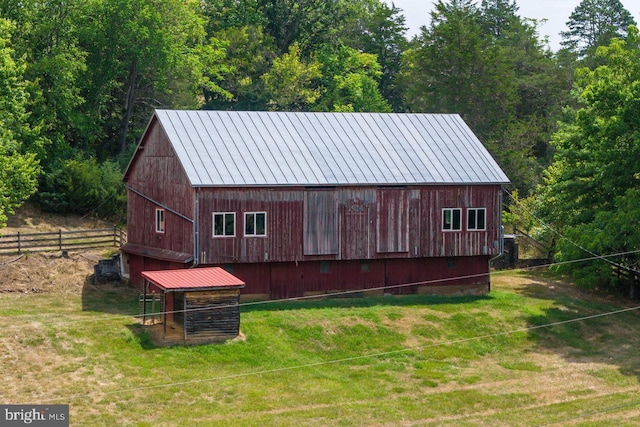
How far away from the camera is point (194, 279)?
141 ft

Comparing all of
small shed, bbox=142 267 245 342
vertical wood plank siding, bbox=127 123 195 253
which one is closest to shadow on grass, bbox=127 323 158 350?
small shed, bbox=142 267 245 342

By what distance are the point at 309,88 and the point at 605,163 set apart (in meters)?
39.2

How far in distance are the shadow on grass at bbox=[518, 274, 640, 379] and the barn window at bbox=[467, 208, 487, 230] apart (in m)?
4.75

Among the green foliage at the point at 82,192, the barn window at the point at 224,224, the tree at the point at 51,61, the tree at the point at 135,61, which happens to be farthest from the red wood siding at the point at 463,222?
the tree at the point at 135,61

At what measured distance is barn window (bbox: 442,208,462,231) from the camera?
52.1 meters

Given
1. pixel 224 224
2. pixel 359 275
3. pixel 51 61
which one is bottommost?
pixel 359 275

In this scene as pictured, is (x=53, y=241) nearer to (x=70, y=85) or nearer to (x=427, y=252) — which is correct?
(x=70, y=85)

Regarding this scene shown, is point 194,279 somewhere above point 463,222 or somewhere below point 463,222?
below

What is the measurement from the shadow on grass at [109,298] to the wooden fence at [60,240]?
4866 mm

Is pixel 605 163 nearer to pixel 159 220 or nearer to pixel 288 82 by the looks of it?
pixel 159 220

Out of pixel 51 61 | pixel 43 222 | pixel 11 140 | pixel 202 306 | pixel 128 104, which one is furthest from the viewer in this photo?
pixel 128 104

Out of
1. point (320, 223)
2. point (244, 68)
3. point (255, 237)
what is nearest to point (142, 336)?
point (255, 237)

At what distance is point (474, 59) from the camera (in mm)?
85938

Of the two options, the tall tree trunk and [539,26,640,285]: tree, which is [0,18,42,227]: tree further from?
[539,26,640,285]: tree
